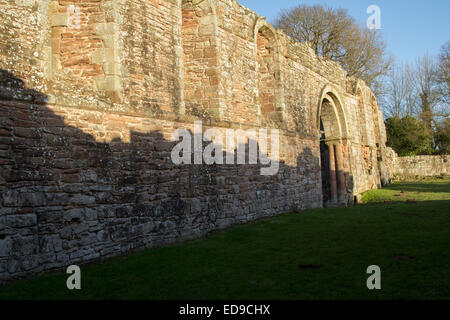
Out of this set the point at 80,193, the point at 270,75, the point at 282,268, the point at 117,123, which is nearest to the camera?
the point at 282,268

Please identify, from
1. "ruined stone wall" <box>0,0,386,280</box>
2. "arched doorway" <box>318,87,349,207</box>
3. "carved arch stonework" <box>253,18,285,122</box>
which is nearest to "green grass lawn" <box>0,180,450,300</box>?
"ruined stone wall" <box>0,0,386,280</box>

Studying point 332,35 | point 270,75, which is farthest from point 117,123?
point 332,35

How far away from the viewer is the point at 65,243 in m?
5.32

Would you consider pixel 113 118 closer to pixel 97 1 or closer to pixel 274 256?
pixel 97 1

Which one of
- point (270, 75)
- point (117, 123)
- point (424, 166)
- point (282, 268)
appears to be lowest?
point (282, 268)

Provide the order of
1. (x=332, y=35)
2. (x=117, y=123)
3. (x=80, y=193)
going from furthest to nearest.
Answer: (x=332, y=35), (x=117, y=123), (x=80, y=193)

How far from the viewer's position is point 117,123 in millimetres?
6242

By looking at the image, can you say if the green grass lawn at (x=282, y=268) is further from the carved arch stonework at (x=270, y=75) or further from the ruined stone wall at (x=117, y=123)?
→ the carved arch stonework at (x=270, y=75)

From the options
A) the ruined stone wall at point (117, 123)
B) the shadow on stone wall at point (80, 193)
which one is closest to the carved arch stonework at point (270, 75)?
the ruined stone wall at point (117, 123)

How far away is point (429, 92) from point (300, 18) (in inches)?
584

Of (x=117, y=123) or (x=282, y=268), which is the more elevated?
(x=117, y=123)

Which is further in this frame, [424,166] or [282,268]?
[424,166]

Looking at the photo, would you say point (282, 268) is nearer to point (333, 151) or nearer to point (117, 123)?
point (117, 123)

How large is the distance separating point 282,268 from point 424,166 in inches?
1050
